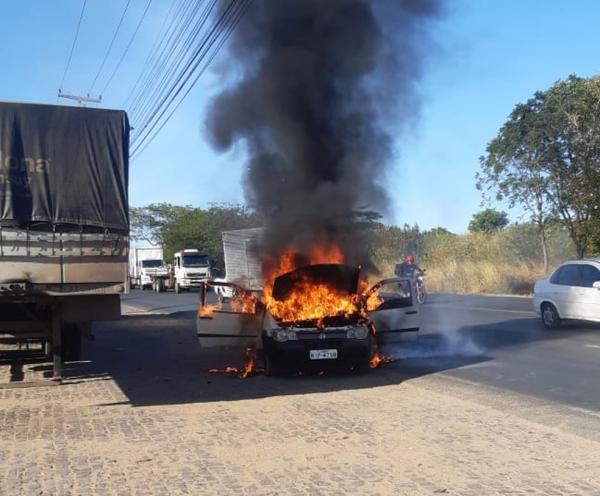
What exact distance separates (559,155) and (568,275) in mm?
12065

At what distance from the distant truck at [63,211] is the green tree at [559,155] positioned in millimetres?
18897

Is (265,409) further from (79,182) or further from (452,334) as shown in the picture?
(452,334)

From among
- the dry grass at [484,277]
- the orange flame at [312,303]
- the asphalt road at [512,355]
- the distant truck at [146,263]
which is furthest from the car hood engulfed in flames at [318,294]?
the distant truck at [146,263]

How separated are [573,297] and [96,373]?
9061mm

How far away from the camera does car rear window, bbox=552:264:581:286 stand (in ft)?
45.2

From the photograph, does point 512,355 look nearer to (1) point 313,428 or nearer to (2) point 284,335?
(2) point 284,335

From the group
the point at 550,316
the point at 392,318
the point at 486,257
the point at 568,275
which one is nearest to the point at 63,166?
the point at 392,318

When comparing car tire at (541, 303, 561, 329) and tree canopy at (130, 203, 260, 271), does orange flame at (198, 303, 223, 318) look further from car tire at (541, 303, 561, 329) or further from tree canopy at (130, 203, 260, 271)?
tree canopy at (130, 203, 260, 271)

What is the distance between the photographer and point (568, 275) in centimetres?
1400

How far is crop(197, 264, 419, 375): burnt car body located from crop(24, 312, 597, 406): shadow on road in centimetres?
32

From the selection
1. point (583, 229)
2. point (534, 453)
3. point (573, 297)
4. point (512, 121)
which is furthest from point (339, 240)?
point (512, 121)

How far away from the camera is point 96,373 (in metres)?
10.1

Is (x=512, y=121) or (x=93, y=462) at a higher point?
(x=512, y=121)

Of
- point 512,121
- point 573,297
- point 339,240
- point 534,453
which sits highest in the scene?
point 512,121
